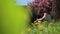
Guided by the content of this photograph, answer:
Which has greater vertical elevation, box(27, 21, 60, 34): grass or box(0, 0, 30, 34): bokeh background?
box(0, 0, 30, 34): bokeh background

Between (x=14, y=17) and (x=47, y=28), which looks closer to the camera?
(x=47, y=28)

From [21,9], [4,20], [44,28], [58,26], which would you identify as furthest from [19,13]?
[58,26]

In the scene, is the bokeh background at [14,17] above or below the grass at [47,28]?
above

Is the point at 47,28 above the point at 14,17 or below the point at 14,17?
below

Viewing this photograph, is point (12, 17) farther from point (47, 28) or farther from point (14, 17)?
point (47, 28)

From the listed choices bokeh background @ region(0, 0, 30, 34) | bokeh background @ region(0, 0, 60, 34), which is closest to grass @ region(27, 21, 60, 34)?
bokeh background @ region(0, 0, 60, 34)

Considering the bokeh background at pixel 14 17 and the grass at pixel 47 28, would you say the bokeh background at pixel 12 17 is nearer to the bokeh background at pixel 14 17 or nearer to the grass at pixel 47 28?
the bokeh background at pixel 14 17

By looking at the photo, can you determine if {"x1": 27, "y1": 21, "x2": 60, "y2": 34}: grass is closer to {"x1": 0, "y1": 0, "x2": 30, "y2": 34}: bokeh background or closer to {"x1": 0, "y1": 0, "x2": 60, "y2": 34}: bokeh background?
{"x1": 0, "y1": 0, "x2": 60, "y2": 34}: bokeh background

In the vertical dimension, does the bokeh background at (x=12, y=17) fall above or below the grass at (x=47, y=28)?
above

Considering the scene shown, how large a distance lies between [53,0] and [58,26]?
0.79ft

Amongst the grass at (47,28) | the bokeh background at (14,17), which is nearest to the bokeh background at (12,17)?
the bokeh background at (14,17)

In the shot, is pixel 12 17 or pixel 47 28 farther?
pixel 12 17

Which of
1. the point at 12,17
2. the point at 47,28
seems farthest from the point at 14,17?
the point at 47,28

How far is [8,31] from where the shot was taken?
1270 mm
